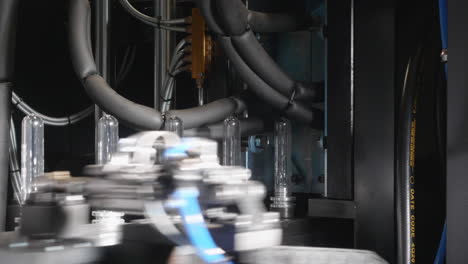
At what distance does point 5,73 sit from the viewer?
2369 millimetres

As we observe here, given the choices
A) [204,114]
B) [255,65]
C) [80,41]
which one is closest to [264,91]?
[255,65]

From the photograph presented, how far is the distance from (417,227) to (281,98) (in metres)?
0.63

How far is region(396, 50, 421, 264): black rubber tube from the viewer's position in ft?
5.35

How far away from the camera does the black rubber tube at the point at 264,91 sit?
7.01ft

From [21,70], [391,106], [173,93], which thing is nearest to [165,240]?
[391,106]

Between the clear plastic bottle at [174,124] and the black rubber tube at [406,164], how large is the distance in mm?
822

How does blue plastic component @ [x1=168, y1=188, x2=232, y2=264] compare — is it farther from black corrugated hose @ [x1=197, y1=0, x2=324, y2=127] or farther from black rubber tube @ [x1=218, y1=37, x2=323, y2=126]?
black rubber tube @ [x1=218, y1=37, x2=323, y2=126]

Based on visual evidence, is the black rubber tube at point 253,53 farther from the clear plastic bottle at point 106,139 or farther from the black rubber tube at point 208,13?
the clear plastic bottle at point 106,139

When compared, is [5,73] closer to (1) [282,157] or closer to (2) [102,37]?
(2) [102,37]

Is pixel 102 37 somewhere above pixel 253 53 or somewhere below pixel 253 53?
above

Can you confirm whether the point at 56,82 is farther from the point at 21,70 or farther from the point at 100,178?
the point at 100,178

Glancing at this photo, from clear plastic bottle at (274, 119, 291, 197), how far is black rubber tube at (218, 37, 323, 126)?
0.21ft

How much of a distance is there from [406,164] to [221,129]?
88 centimetres

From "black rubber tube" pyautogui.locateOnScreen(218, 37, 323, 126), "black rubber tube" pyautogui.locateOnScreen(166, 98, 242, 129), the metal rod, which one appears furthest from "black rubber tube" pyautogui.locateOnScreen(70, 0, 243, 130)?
the metal rod
